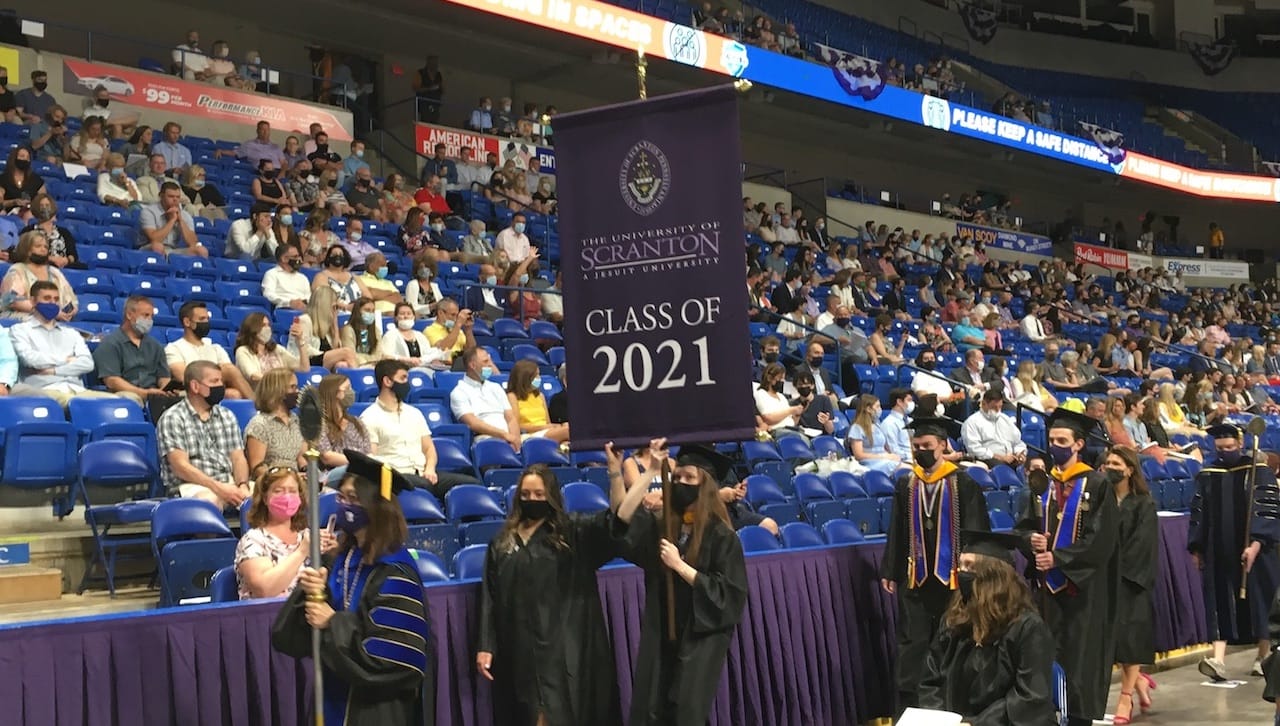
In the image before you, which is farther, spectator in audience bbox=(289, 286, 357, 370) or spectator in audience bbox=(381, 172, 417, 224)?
spectator in audience bbox=(381, 172, 417, 224)

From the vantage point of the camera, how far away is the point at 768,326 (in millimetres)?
16141

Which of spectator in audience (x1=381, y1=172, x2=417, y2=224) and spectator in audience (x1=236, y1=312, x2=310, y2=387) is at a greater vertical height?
spectator in audience (x1=381, y1=172, x2=417, y2=224)

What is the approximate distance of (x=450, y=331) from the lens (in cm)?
1152

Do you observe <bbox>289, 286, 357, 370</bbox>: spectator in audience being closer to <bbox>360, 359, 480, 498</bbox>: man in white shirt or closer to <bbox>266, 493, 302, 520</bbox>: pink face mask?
<bbox>360, 359, 480, 498</bbox>: man in white shirt

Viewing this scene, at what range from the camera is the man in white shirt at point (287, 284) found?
11.2 m

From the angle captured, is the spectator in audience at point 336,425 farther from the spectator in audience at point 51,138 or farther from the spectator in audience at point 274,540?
the spectator in audience at point 51,138

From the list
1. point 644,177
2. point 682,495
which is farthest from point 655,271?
point 682,495

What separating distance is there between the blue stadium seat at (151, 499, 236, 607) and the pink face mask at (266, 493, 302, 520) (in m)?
0.96

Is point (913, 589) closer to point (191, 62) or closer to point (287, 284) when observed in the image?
point (287, 284)

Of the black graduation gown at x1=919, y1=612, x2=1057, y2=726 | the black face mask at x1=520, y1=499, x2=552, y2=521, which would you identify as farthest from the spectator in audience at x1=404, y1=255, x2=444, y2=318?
the black graduation gown at x1=919, y1=612, x2=1057, y2=726

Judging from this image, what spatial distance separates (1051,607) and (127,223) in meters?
9.28

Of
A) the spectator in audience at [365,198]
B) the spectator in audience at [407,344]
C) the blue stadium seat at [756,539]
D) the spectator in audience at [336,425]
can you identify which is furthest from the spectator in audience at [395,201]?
the blue stadium seat at [756,539]

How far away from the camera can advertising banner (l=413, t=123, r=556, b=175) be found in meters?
18.7

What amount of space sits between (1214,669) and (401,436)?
5572 millimetres
